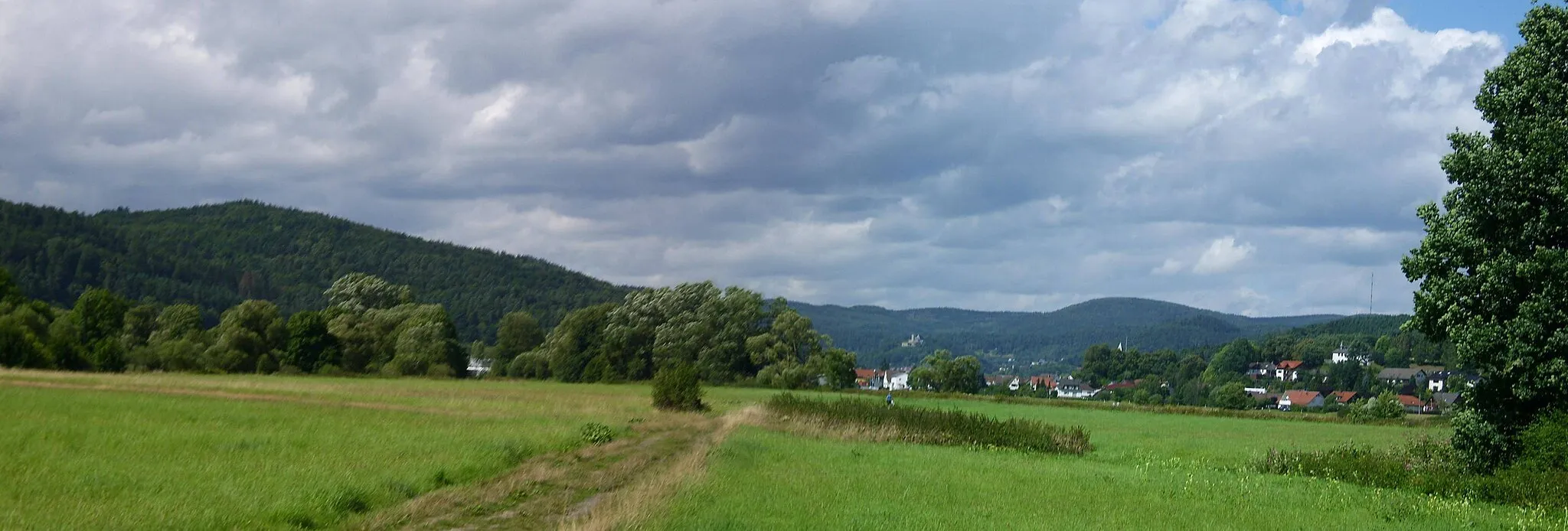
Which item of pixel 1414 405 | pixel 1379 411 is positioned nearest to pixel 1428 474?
pixel 1379 411

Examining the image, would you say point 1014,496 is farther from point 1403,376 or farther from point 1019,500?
point 1403,376

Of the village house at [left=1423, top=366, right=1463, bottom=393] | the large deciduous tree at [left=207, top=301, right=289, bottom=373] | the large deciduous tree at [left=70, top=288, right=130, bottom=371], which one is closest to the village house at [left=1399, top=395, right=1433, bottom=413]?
the village house at [left=1423, top=366, right=1463, bottom=393]

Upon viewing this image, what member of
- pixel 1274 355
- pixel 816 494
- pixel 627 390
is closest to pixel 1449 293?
pixel 816 494

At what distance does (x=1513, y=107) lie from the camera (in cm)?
2862

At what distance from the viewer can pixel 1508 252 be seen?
27016 mm

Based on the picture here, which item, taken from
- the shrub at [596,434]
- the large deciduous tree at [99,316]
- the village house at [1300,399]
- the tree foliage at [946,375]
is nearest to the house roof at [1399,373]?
the village house at [1300,399]

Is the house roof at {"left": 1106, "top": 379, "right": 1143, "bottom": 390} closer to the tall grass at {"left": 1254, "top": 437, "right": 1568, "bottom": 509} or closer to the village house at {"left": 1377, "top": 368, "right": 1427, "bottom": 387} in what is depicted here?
the village house at {"left": 1377, "top": 368, "right": 1427, "bottom": 387}

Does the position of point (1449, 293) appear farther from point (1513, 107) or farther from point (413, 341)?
point (413, 341)

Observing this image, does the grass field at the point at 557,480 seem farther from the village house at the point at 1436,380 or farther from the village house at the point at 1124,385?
the village house at the point at 1124,385

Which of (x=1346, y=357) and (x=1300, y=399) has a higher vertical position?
(x=1346, y=357)

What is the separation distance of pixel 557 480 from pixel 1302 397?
133 metres

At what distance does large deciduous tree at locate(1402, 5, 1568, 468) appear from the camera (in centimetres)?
2594

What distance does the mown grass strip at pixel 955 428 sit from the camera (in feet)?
126

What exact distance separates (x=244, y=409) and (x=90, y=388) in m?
11.3
